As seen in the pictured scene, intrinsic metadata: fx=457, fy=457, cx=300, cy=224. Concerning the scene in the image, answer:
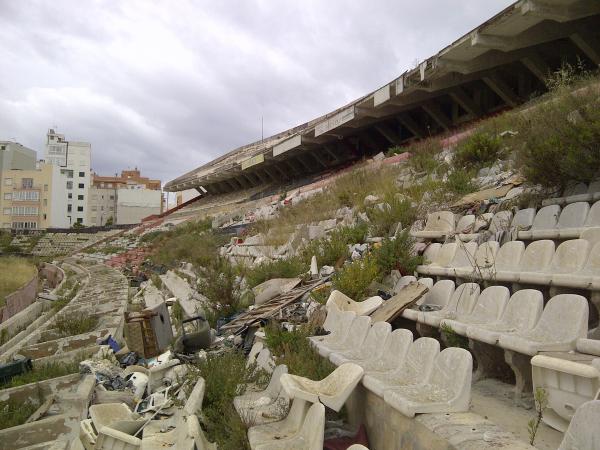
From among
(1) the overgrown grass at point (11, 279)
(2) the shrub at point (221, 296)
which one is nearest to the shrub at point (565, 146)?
(2) the shrub at point (221, 296)

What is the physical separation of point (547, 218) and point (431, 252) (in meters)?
1.68

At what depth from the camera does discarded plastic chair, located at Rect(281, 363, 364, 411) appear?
3.24 m

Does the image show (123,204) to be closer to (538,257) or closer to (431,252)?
(431,252)

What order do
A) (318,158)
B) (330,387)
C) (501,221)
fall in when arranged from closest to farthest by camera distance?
(330,387)
(501,221)
(318,158)

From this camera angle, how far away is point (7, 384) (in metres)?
6.47

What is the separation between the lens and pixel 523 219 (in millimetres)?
5570

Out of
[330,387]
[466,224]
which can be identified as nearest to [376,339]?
[330,387]

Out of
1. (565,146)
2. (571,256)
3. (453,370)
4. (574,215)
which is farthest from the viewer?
(565,146)

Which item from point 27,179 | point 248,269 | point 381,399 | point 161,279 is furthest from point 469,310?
point 27,179

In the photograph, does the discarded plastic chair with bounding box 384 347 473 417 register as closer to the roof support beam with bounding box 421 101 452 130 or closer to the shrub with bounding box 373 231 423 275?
the shrub with bounding box 373 231 423 275

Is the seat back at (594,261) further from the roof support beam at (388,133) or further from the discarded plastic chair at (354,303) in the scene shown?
the roof support beam at (388,133)

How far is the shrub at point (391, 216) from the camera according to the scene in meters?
7.94

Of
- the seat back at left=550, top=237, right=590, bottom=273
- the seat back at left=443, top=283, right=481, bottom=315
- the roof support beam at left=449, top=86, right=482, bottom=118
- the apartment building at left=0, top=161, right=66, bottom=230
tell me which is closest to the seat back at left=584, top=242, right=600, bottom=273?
the seat back at left=550, top=237, right=590, bottom=273

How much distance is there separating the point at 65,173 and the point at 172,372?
7901 centimetres
